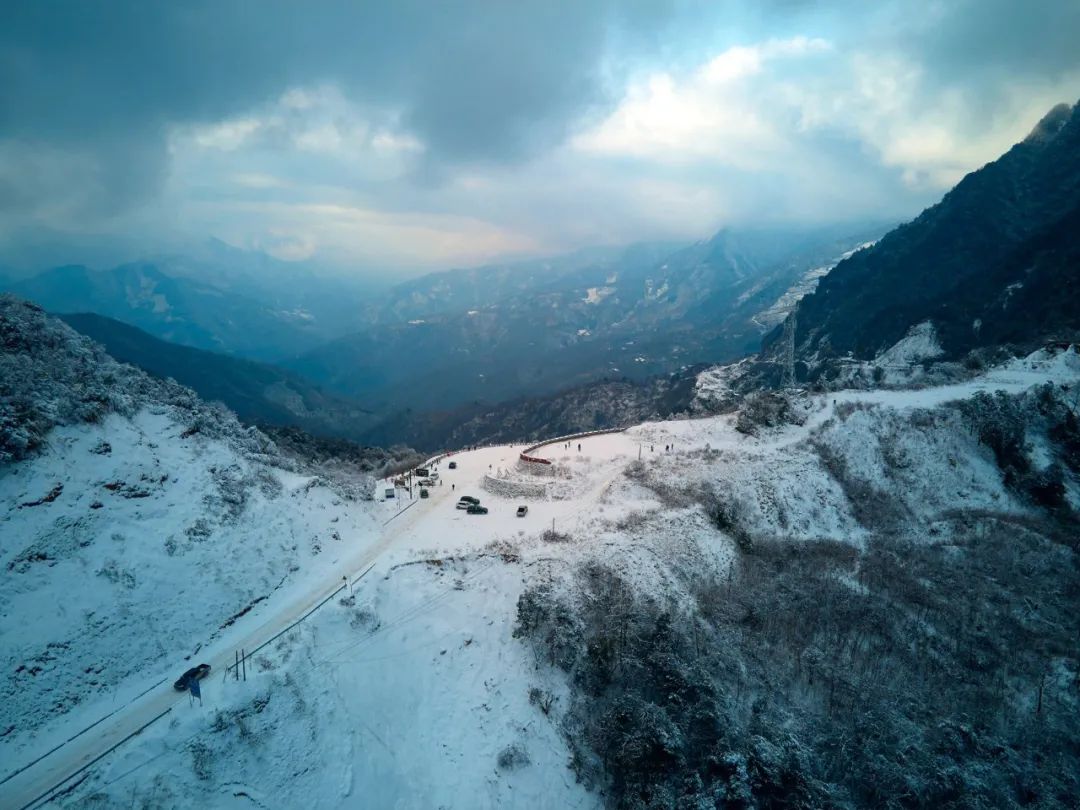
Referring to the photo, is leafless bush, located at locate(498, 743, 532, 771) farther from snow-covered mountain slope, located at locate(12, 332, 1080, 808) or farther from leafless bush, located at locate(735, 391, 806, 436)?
leafless bush, located at locate(735, 391, 806, 436)

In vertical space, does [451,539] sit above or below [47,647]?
below

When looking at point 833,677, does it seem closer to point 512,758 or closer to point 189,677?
point 512,758

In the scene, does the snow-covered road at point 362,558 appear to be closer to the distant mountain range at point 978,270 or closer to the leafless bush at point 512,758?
the leafless bush at point 512,758

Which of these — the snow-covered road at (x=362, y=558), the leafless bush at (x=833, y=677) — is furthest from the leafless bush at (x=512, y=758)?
the snow-covered road at (x=362, y=558)

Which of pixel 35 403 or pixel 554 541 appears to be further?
pixel 554 541

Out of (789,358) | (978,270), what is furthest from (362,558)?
(978,270)

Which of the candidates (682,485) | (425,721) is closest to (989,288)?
(682,485)

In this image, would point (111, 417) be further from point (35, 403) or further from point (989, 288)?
point (989, 288)
